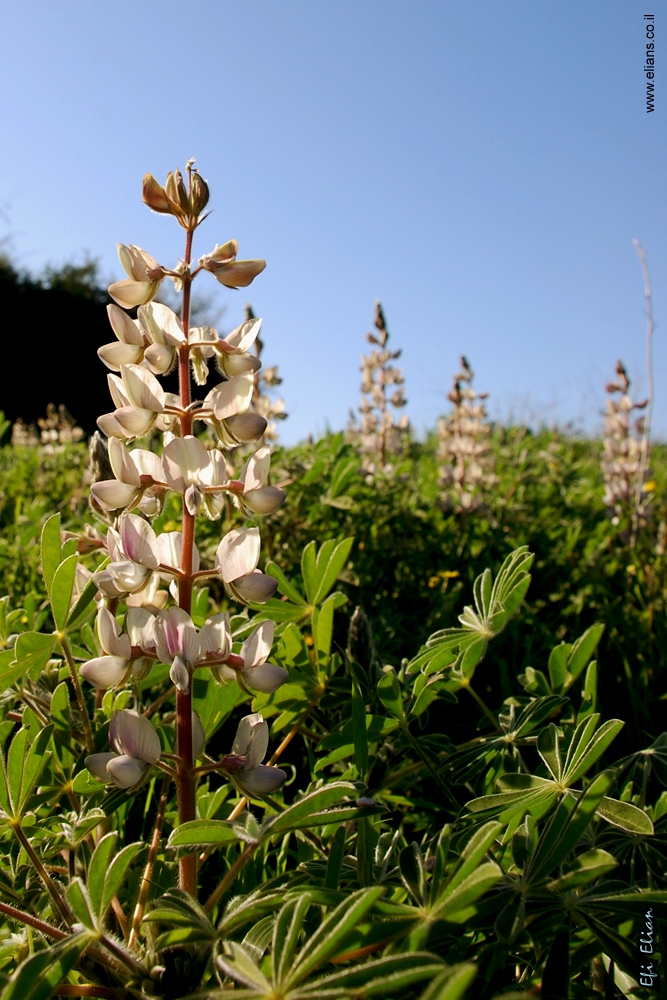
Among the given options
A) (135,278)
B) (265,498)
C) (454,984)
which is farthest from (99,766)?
(135,278)

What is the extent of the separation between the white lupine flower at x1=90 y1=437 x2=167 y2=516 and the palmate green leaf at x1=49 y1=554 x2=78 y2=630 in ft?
0.57

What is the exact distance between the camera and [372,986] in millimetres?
604

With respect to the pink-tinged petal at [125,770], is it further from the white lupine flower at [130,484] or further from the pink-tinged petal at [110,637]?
the white lupine flower at [130,484]

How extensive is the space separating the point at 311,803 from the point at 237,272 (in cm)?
68

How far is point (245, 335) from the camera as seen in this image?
108 centimetres

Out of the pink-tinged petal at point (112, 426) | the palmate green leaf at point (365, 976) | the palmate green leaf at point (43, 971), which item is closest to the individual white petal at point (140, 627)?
the pink-tinged petal at point (112, 426)

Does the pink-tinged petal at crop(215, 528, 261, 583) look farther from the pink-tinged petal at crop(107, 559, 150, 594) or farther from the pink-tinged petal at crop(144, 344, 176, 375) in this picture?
the pink-tinged petal at crop(144, 344, 176, 375)

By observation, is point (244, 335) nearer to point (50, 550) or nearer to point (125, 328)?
point (125, 328)

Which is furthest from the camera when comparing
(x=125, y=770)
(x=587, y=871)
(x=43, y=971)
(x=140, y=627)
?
(x=140, y=627)

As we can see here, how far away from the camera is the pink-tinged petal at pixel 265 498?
1005 millimetres

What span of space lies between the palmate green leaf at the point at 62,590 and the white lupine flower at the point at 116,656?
0.67 ft

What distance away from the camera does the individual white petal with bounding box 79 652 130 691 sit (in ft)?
3.01

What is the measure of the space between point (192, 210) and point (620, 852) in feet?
3.26

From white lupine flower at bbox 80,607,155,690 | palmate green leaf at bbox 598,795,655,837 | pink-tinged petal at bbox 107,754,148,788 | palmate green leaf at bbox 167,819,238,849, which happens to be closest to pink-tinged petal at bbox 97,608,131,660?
white lupine flower at bbox 80,607,155,690
